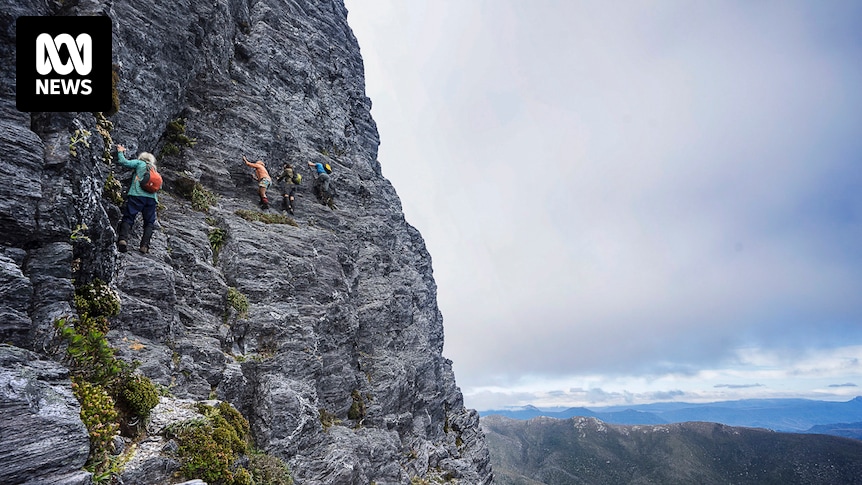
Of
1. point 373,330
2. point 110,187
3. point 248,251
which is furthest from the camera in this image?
point 373,330

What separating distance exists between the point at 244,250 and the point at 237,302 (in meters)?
3.27

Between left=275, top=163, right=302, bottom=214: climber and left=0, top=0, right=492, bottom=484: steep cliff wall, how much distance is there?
0.88 m

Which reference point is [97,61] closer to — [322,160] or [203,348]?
[203,348]

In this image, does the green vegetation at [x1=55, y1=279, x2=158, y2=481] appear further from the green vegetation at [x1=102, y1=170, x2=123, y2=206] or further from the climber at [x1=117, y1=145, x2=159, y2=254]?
the green vegetation at [x1=102, y1=170, x2=123, y2=206]

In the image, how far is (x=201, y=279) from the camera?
19.1 metres

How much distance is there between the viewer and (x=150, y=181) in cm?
1477

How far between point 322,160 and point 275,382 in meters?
19.8

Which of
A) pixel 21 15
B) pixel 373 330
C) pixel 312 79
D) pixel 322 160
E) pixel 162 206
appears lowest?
pixel 373 330

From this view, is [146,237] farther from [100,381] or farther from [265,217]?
[265,217]

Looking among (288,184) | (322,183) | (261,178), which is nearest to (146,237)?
(261,178)

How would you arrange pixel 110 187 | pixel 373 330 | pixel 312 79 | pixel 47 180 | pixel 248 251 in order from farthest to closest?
pixel 312 79, pixel 373 330, pixel 248 251, pixel 110 187, pixel 47 180

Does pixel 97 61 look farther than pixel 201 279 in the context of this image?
No

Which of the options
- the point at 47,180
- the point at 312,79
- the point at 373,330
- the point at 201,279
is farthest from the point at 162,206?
the point at 312,79

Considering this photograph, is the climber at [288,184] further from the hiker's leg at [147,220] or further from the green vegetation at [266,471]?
the green vegetation at [266,471]
